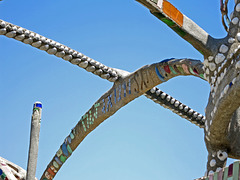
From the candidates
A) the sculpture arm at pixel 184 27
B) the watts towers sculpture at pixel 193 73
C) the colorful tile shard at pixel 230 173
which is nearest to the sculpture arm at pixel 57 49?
the watts towers sculpture at pixel 193 73

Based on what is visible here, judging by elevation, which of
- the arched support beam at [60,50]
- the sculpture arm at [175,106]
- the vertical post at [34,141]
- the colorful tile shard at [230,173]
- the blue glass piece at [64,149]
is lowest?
the colorful tile shard at [230,173]

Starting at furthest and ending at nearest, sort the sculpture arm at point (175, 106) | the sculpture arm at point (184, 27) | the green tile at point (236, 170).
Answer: the sculpture arm at point (175, 106)
the sculpture arm at point (184, 27)
the green tile at point (236, 170)

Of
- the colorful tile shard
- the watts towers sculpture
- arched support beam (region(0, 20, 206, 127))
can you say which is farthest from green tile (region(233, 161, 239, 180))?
arched support beam (region(0, 20, 206, 127))

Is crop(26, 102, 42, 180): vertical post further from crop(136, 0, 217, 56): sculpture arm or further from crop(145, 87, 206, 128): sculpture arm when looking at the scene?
crop(145, 87, 206, 128): sculpture arm

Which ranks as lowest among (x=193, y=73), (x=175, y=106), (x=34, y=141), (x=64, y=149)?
(x=34, y=141)

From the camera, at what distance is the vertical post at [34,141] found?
25.4 ft

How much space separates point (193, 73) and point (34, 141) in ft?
8.24

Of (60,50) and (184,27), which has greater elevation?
(60,50)

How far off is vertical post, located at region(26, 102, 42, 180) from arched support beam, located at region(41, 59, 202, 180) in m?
1.94

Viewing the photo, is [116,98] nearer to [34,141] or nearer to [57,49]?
[57,49]

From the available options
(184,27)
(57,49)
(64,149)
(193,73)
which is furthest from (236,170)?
(64,149)

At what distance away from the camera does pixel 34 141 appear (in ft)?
25.8

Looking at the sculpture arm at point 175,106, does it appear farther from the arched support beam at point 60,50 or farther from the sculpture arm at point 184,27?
the sculpture arm at point 184,27

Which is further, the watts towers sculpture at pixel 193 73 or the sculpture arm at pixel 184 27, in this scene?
the sculpture arm at pixel 184 27
